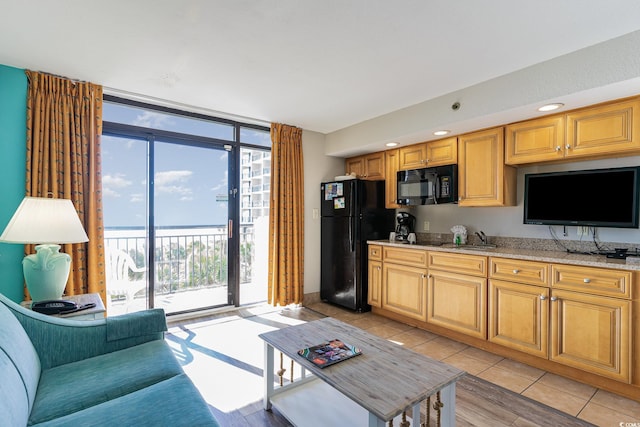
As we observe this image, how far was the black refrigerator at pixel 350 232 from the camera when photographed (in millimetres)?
3961

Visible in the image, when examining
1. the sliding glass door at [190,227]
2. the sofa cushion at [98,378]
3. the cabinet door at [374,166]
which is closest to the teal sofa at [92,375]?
the sofa cushion at [98,378]

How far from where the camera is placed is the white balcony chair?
334cm

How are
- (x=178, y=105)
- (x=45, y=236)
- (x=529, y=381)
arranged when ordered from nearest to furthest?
1. (x=45, y=236)
2. (x=529, y=381)
3. (x=178, y=105)

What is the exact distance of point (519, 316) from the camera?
8.58 ft

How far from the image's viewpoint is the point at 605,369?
2.17 m

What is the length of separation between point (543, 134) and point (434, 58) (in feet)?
4.04

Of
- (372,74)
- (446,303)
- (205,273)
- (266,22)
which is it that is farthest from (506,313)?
(205,273)

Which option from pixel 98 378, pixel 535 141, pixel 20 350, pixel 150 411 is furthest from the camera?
pixel 535 141

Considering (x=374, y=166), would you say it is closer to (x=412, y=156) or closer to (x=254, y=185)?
(x=412, y=156)

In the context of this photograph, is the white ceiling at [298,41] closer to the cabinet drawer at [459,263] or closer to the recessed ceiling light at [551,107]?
the recessed ceiling light at [551,107]

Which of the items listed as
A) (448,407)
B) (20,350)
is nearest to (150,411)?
(20,350)

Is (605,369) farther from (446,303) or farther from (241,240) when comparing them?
(241,240)

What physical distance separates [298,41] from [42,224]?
2.05m

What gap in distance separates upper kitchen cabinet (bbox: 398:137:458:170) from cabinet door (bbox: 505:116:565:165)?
1.83 feet
